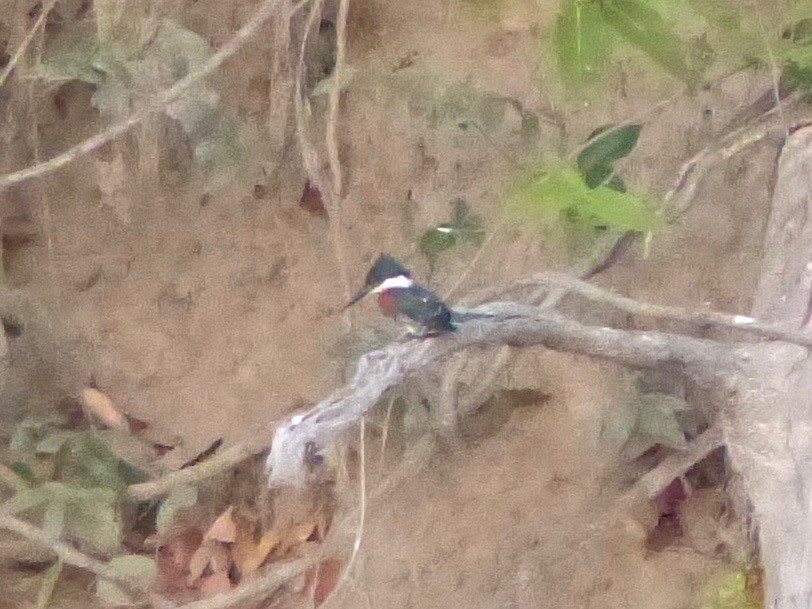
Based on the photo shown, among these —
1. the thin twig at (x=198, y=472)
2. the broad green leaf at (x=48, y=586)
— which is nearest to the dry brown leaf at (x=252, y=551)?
the thin twig at (x=198, y=472)

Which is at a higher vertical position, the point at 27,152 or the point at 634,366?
the point at 27,152

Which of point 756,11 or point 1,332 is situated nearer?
point 756,11

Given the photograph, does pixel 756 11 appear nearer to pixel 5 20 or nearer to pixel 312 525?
pixel 312 525

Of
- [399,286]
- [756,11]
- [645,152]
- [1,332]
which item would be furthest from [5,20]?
[756,11]

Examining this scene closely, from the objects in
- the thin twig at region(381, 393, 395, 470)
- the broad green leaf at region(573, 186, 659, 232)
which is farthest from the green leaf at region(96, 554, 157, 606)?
the broad green leaf at region(573, 186, 659, 232)

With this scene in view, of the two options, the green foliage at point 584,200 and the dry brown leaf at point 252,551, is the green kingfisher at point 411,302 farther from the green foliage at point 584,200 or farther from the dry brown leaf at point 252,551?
the dry brown leaf at point 252,551

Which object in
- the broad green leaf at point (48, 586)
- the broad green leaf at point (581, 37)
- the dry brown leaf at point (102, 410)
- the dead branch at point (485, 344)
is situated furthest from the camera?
the dry brown leaf at point (102, 410)
